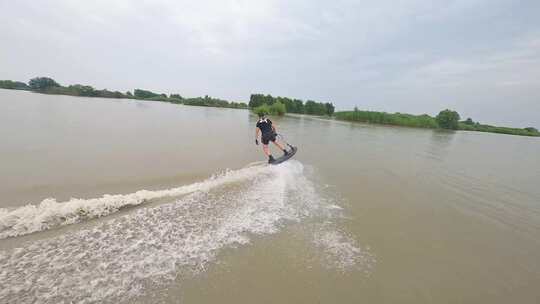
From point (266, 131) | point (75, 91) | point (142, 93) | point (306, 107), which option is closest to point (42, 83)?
point (75, 91)

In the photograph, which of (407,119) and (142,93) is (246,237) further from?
(142,93)

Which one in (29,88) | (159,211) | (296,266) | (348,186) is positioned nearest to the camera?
(296,266)

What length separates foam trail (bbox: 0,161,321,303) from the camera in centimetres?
229

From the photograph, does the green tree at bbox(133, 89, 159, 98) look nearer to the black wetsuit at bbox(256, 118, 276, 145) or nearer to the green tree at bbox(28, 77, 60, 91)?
the green tree at bbox(28, 77, 60, 91)

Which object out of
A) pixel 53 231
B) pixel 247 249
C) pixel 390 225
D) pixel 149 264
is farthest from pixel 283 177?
pixel 53 231

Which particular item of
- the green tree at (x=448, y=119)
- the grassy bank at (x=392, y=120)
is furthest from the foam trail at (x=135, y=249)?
the green tree at (x=448, y=119)

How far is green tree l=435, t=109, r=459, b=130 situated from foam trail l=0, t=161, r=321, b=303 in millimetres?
65837

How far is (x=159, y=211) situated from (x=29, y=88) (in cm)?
12305

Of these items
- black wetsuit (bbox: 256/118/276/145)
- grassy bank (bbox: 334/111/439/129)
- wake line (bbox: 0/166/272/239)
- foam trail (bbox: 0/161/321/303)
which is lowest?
foam trail (bbox: 0/161/321/303)

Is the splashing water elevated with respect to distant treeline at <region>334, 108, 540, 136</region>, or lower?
lower

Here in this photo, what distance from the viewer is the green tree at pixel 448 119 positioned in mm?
53844

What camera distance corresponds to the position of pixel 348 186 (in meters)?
6.65

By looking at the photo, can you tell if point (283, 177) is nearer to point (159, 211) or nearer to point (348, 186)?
point (348, 186)

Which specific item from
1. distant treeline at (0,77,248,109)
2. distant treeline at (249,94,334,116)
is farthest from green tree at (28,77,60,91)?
distant treeline at (249,94,334,116)
